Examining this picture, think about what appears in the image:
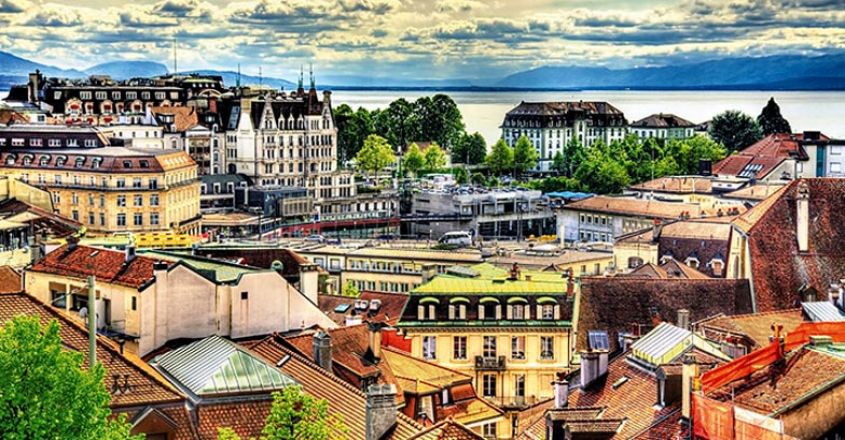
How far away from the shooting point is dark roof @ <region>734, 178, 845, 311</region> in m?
46.3

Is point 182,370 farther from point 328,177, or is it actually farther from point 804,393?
point 328,177

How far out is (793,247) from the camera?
47.3 metres

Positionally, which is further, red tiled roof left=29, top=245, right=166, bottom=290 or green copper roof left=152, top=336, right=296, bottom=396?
red tiled roof left=29, top=245, right=166, bottom=290

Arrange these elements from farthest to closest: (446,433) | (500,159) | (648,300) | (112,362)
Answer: (500,159) → (648,300) → (112,362) → (446,433)

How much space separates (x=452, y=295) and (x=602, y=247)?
41327 millimetres

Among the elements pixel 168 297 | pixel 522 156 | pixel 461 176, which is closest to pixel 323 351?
pixel 168 297

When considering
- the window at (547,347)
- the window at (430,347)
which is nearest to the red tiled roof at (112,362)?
the window at (430,347)

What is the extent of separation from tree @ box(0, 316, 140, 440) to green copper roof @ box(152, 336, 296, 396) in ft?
22.6

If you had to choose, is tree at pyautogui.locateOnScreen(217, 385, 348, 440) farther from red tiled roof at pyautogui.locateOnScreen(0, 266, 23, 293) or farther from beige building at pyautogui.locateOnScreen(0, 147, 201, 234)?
beige building at pyautogui.locateOnScreen(0, 147, 201, 234)

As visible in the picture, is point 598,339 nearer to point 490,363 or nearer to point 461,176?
point 490,363

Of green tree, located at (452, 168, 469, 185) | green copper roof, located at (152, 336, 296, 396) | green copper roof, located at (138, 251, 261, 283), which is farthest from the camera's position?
green tree, located at (452, 168, 469, 185)

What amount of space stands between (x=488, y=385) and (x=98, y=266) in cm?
1546

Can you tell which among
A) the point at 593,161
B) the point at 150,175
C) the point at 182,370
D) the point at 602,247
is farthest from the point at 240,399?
the point at 593,161

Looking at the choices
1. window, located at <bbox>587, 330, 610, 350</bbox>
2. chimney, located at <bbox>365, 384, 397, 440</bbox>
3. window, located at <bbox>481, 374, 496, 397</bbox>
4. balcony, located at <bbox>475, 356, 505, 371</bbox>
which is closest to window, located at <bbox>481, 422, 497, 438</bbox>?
window, located at <bbox>587, 330, 610, 350</bbox>
